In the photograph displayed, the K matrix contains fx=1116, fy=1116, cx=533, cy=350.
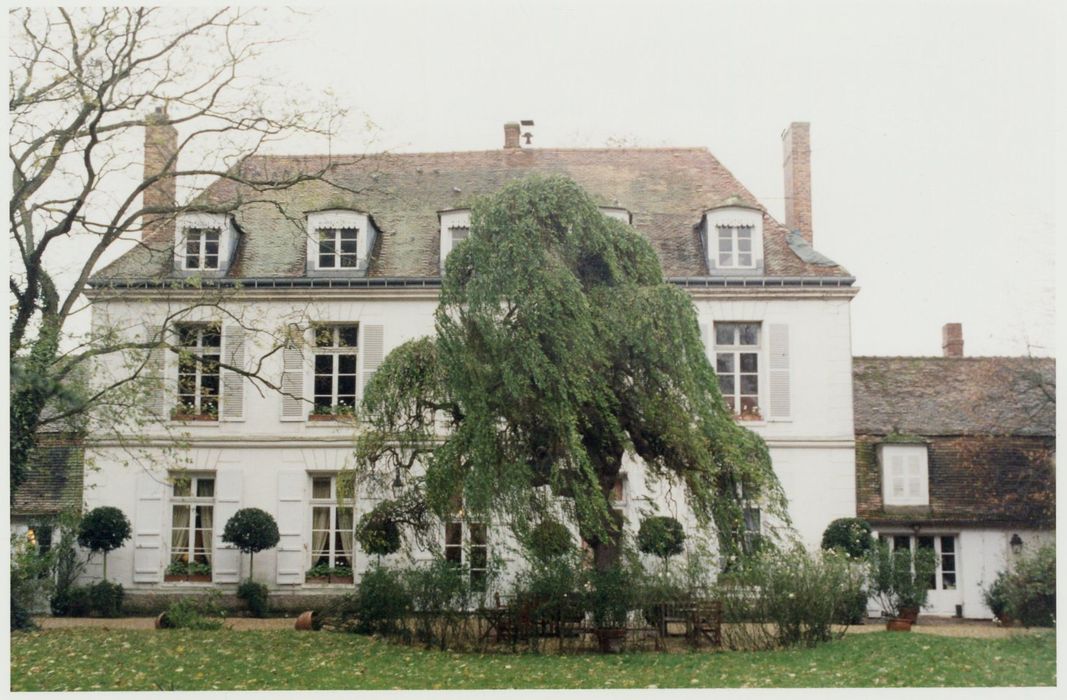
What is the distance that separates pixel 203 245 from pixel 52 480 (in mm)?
2803

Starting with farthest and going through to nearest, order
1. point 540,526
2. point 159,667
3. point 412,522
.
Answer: point 412,522 → point 540,526 → point 159,667

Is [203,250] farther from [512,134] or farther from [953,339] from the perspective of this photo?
[953,339]

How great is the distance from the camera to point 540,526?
381 inches

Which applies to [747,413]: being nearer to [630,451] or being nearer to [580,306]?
[630,451]

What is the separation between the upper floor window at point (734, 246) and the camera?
12055mm

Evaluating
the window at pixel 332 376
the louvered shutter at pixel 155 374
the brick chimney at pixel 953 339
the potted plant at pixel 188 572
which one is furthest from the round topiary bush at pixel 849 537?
the louvered shutter at pixel 155 374

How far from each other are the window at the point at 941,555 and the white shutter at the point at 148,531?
294 inches

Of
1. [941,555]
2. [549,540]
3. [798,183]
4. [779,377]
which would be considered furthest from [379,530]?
[798,183]

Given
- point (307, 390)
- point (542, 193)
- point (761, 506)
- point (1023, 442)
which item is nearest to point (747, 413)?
point (761, 506)

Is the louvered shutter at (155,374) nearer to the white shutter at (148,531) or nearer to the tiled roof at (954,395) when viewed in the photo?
the white shutter at (148,531)

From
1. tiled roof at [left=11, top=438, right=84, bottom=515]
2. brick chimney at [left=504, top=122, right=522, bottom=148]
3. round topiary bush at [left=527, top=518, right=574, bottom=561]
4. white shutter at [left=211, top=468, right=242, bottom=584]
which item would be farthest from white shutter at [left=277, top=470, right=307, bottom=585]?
brick chimney at [left=504, top=122, right=522, bottom=148]

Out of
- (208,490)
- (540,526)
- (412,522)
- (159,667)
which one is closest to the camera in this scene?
(159,667)

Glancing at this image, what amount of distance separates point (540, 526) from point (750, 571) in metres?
1.99

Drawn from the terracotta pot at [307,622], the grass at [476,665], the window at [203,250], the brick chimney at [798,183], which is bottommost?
the grass at [476,665]
